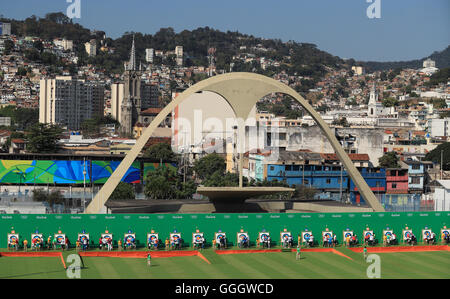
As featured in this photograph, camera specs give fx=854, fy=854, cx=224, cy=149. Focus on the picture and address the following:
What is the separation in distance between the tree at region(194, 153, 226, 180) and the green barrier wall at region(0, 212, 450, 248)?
54.5 m

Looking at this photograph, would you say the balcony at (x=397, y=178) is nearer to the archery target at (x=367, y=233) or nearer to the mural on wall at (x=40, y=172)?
the mural on wall at (x=40, y=172)

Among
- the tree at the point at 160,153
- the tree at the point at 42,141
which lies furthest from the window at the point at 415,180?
the tree at the point at 42,141

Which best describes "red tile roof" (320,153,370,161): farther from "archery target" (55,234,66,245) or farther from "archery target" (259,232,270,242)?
"archery target" (55,234,66,245)

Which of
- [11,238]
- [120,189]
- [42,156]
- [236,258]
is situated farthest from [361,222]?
[42,156]

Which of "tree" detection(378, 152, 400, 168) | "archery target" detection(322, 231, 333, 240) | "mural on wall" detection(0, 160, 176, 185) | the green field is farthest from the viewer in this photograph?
"tree" detection(378, 152, 400, 168)

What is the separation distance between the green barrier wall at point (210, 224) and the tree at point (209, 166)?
2147 inches

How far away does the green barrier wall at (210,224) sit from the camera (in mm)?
38531

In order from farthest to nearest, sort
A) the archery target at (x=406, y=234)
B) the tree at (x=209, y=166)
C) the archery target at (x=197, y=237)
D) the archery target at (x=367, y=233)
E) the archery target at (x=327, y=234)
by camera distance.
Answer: the tree at (x=209, y=166) → the archery target at (x=406, y=234) → the archery target at (x=367, y=233) → the archery target at (x=327, y=234) → the archery target at (x=197, y=237)

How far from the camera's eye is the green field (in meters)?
33.8

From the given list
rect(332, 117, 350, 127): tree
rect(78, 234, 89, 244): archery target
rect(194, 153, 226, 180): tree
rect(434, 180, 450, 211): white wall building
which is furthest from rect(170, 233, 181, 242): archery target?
rect(332, 117, 350, 127): tree

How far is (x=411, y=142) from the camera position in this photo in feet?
447

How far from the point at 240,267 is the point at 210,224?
468cm
